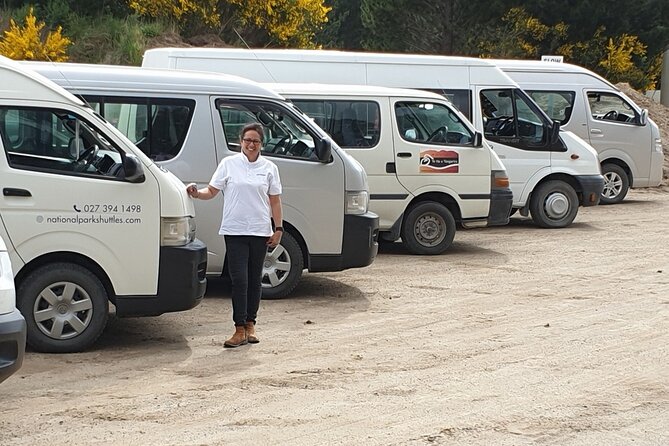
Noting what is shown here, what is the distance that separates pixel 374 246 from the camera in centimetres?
1204

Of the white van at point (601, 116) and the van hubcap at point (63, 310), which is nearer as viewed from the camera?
the van hubcap at point (63, 310)

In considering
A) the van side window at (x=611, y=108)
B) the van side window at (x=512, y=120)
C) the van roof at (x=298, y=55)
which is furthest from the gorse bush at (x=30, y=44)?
the van side window at (x=611, y=108)

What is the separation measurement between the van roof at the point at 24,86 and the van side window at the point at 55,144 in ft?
0.30

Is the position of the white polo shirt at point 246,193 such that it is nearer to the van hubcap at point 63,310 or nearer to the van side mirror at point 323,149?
the van hubcap at point 63,310

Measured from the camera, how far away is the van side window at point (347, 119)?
1448 centimetres

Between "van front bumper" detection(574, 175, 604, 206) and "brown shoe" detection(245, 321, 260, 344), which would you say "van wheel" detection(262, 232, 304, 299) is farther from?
"van front bumper" detection(574, 175, 604, 206)

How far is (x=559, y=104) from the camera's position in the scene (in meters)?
20.9

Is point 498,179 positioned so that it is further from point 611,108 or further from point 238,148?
point 611,108

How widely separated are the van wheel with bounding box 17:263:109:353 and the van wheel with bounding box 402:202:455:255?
21.8 feet

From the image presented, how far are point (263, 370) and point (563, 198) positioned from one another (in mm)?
10665

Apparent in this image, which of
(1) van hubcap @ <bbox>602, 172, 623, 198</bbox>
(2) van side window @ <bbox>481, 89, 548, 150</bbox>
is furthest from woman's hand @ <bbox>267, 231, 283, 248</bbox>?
(1) van hubcap @ <bbox>602, 172, 623, 198</bbox>

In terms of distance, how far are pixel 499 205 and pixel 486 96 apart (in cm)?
267

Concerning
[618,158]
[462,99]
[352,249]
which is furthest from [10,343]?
[618,158]

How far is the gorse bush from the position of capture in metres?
22.3
